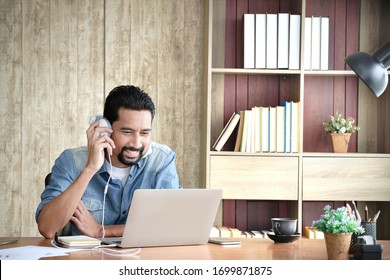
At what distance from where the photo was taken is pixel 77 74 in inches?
183

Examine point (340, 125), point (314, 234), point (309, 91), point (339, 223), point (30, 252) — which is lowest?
point (314, 234)

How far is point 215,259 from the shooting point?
247 centimetres

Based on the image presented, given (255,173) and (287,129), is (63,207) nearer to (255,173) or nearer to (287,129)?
(255,173)

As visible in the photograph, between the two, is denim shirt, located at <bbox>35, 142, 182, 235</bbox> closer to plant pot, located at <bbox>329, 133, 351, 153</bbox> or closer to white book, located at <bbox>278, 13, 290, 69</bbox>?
white book, located at <bbox>278, 13, 290, 69</bbox>

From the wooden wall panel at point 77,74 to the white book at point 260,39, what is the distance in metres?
0.40

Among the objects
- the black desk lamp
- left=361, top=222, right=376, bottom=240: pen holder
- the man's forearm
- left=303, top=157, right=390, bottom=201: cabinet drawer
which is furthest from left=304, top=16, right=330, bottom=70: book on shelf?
the man's forearm

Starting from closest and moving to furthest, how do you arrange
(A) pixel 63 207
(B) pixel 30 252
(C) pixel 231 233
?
(B) pixel 30 252
(A) pixel 63 207
(C) pixel 231 233

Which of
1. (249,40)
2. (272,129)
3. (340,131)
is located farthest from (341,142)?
(249,40)

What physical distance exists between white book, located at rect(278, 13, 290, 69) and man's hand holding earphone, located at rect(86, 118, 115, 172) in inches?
66.1

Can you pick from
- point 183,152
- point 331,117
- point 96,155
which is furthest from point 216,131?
point 96,155

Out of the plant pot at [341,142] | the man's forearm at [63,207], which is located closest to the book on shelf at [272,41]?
the plant pot at [341,142]

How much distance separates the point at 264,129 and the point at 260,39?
57cm

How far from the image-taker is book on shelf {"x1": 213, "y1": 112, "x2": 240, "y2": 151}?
4.48 meters

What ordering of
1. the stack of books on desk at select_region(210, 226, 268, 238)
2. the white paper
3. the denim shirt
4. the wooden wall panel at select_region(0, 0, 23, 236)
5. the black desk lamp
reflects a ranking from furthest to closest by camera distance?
the wooden wall panel at select_region(0, 0, 23, 236), the stack of books on desk at select_region(210, 226, 268, 238), the denim shirt, the black desk lamp, the white paper
